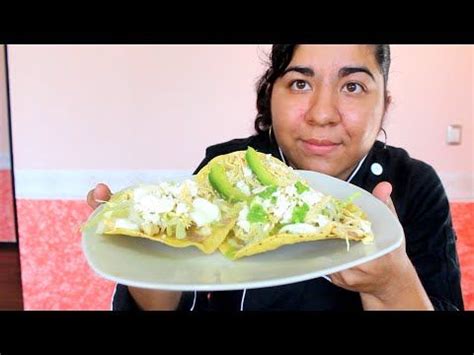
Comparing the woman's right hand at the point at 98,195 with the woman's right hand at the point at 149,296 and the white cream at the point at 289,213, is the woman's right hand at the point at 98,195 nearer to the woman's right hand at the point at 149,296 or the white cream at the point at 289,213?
the woman's right hand at the point at 149,296

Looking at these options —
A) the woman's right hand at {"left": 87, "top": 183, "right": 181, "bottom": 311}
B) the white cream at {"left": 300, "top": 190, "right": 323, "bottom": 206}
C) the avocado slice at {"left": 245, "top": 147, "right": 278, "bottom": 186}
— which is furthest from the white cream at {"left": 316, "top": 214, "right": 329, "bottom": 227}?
the woman's right hand at {"left": 87, "top": 183, "right": 181, "bottom": 311}

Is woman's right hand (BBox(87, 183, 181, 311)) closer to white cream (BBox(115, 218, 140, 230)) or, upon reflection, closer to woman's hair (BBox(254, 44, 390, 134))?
white cream (BBox(115, 218, 140, 230))

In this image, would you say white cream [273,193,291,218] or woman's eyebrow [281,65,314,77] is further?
woman's eyebrow [281,65,314,77]

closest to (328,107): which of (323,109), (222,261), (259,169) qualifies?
(323,109)

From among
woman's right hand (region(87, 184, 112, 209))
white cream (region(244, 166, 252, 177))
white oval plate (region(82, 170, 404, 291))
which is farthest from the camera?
woman's right hand (region(87, 184, 112, 209))

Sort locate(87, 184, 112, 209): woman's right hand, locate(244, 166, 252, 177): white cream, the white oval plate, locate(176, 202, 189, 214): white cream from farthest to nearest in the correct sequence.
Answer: locate(87, 184, 112, 209): woman's right hand
locate(244, 166, 252, 177): white cream
locate(176, 202, 189, 214): white cream
the white oval plate
